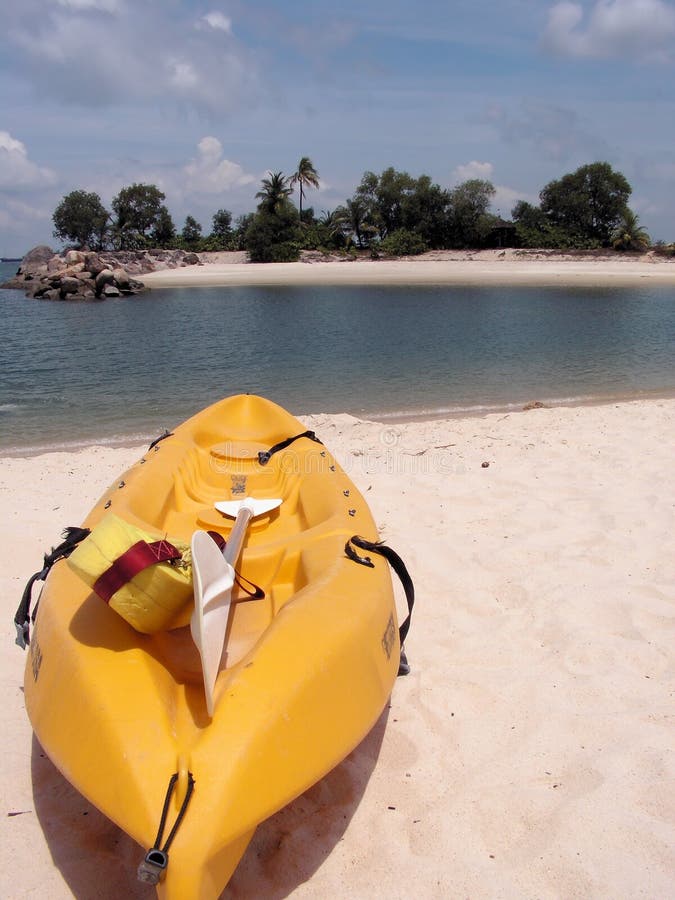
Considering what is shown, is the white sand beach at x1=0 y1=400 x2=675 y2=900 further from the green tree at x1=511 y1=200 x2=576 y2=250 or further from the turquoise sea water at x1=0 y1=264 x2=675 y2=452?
the green tree at x1=511 y1=200 x2=576 y2=250

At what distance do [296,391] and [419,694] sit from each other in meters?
8.18

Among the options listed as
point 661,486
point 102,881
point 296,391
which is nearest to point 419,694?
point 102,881

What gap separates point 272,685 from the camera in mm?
1795

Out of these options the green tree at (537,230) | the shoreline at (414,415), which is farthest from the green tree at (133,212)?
the shoreline at (414,415)

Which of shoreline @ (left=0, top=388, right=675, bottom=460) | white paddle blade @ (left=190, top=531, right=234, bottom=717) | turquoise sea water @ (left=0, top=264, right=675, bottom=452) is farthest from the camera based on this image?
turquoise sea water @ (left=0, top=264, right=675, bottom=452)

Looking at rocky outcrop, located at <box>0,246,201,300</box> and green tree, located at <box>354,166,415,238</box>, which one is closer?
rocky outcrop, located at <box>0,246,201,300</box>

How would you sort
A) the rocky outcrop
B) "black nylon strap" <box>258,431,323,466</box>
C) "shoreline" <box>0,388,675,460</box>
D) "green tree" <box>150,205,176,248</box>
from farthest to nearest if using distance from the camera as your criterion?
"green tree" <box>150,205,176,248</box>
the rocky outcrop
"shoreline" <box>0,388,675,460</box>
"black nylon strap" <box>258,431,323,466</box>

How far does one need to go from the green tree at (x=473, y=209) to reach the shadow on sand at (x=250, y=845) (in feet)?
172

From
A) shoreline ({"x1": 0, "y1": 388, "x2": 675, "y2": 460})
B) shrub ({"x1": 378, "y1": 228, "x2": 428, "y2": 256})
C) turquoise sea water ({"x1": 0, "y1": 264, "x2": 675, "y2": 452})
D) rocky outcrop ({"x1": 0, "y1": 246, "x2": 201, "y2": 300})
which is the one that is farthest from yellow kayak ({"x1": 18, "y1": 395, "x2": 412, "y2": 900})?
shrub ({"x1": 378, "y1": 228, "x2": 428, "y2": 256})

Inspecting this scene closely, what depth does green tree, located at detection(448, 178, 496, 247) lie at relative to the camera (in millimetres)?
50094

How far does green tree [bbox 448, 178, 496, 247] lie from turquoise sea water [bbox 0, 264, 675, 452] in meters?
26.1

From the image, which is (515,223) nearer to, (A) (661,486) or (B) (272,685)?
(A) (661,486)

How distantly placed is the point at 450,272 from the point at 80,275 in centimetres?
2440

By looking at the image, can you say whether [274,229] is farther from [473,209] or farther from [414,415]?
[414,415]
